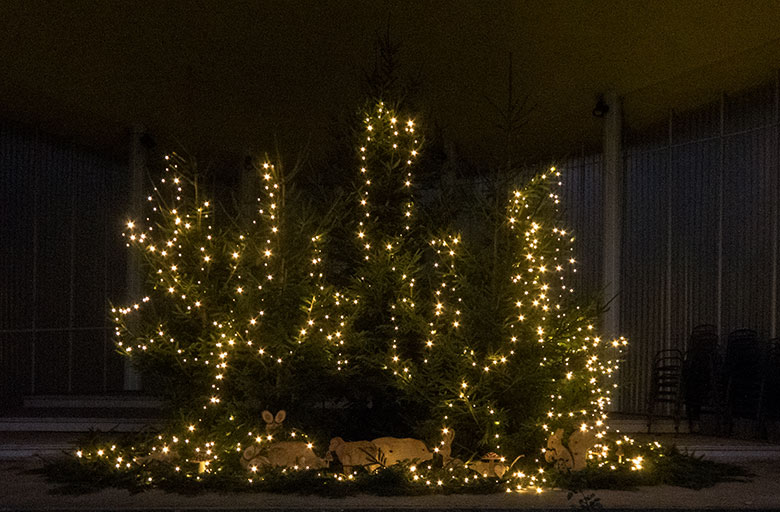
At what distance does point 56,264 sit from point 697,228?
36.0 ft

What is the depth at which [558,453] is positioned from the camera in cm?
766

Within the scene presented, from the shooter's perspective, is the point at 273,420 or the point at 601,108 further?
the point at 601,108

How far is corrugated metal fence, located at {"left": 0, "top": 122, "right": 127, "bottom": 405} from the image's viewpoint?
43.2 ft

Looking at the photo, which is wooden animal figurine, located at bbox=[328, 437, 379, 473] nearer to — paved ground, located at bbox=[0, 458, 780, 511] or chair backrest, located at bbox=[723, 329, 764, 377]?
paved ground, located at bbox=[0, 458, 780, 511]

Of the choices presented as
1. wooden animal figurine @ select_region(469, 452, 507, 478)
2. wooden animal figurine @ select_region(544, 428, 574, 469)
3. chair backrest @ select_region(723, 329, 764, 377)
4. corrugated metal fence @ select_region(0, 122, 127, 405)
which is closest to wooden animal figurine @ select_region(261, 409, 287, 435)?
wooden animal figurine @ select_region(469, 452, 507, 478)

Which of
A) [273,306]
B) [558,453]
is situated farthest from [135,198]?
[558,453]

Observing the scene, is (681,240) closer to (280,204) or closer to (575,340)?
(575,340)

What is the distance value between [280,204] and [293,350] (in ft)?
5.08

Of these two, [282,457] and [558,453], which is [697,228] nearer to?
[558,453]

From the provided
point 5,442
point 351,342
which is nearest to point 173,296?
point 351,342

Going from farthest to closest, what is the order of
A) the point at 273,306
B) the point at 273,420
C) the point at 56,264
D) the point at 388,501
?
1. the point at 56,264
2. the point at 273,306
3. the point at 273,420
4. the point at 388,501

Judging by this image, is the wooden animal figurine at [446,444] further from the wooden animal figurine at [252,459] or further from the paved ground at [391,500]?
the wooden animal figurine at [252,459]

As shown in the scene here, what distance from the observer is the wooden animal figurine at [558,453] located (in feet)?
25.1

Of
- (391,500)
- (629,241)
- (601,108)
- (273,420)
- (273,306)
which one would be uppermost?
(601,108)
